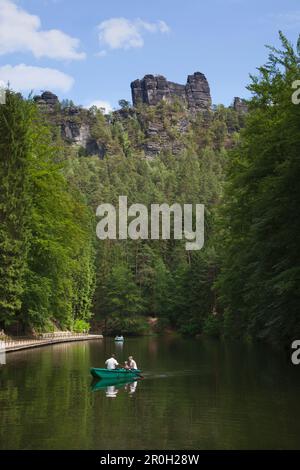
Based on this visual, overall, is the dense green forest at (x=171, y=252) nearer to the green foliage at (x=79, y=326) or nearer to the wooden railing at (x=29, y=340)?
the green foliage at (x=79, y=326)

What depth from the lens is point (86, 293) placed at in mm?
92312

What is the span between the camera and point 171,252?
400ft

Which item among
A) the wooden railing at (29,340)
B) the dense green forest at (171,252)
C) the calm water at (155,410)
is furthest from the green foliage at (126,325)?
the calm water at (155,410)

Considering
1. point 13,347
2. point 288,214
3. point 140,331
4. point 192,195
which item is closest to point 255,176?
point 288,214

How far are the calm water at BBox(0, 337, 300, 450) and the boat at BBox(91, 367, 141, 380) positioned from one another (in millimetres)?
611

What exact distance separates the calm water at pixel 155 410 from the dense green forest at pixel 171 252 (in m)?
5.13

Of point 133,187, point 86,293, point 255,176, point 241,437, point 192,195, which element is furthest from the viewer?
point 133,187

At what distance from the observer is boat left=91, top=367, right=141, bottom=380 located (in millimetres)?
26188

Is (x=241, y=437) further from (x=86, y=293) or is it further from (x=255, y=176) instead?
(x=86, y=293)

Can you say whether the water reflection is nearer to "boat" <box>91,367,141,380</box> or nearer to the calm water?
the calm water

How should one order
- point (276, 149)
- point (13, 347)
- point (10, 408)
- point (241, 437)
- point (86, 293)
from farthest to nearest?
point (86, 293) < point (13, 347) < point (276, 149) < point (10, 408) < point (241, 437)

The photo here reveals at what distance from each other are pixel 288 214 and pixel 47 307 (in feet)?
104

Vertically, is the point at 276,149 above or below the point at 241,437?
above

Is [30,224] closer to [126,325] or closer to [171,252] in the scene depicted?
[126,325]
